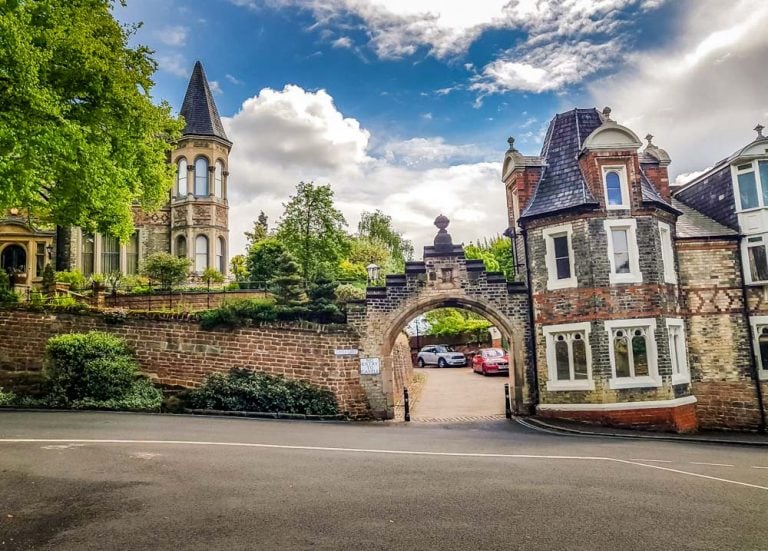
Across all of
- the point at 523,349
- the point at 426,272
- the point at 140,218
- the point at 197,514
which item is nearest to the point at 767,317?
the point at 523,349

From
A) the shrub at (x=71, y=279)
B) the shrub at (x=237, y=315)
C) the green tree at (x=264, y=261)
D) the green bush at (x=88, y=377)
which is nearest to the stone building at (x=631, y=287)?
the shrub at (x=237, y=315)

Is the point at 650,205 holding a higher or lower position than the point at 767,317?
higher

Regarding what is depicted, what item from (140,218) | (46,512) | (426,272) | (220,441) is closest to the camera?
(46,512)

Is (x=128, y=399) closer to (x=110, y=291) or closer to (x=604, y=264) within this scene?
(x=110, y=291)

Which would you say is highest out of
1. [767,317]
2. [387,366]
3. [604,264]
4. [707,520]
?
[604,264]

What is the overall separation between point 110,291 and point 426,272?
48.7ft

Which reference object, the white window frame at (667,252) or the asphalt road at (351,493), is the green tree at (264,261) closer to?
the asphalt road at (351,493)

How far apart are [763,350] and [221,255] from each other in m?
26.1

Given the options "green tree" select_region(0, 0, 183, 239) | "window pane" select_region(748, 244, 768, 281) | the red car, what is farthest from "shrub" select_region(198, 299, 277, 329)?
the red car

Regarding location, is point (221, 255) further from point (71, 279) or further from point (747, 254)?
point (747, 254)

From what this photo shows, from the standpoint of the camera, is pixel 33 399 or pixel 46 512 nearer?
pixel 46 512

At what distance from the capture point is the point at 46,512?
6.03 metres

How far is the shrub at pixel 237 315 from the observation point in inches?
652

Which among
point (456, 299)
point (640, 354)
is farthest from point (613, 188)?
point (456, 299)
